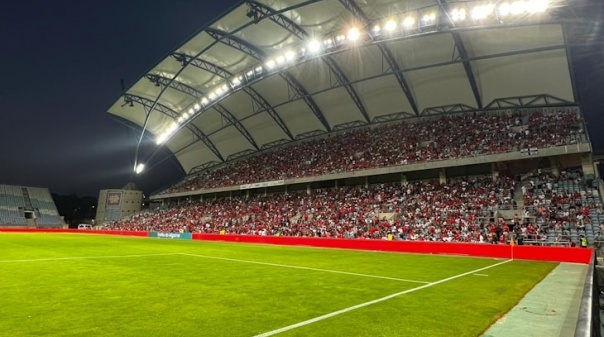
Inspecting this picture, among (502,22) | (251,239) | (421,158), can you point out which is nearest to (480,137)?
(421,158)

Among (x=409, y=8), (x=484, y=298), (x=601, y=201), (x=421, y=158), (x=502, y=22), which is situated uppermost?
(x=409, y=8)

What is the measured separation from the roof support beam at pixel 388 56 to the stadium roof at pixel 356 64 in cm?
10

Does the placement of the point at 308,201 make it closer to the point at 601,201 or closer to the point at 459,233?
the point at 459,233

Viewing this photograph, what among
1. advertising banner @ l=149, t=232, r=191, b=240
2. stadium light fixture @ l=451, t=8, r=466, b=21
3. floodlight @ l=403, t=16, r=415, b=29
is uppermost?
floodlight @ l=403, t=16, r=415, b=29

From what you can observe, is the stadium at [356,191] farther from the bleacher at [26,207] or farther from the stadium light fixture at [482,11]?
the bleacher at [26,207]

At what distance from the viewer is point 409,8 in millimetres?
26641

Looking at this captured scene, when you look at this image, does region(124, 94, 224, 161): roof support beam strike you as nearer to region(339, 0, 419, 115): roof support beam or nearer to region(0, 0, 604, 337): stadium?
region(0, 0, 604, 337): stadium

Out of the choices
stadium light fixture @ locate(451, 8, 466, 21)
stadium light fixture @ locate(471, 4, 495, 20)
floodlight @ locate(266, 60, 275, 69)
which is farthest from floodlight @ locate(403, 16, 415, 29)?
floodlight @ locate(266, 60, 275, 69)

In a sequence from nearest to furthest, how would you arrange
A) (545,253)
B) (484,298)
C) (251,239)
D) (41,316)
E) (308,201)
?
(41,316) < (484,298) < (545,253) < (251,239) < (308,201)

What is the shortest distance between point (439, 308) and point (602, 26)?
21.0 metres

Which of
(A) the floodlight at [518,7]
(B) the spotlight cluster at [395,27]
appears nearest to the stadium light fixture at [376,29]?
(B) the spotlight cluster at [395,27]

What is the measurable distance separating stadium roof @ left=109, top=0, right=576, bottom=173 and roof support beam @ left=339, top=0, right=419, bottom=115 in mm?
97

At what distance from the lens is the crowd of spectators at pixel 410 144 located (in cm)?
3059

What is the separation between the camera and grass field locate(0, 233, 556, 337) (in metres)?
5.73
